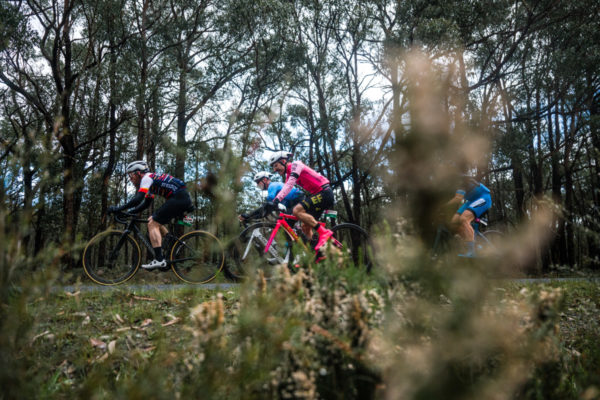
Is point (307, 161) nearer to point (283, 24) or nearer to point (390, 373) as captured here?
point (283, 24)

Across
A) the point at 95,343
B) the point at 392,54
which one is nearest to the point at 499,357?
the point at 95,343

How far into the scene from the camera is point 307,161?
2011 cm

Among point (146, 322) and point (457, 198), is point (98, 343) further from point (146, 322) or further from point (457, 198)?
point (457, 198)

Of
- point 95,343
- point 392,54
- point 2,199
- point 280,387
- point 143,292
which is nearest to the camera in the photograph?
point 280,387

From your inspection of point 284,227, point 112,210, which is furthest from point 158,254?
point 284,227

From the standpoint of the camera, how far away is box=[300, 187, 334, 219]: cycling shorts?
637 cm

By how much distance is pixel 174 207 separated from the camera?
21.9 feet

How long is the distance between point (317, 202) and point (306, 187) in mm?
331

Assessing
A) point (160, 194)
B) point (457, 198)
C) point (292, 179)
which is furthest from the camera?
point (160, 194)

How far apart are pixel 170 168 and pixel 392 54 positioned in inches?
367

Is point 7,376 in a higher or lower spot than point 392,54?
lower

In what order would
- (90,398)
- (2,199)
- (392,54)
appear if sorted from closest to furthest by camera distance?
1. (90,398)
2. (2,199)
3. (392,54)

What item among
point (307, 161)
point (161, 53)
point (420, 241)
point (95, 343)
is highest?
point (161, 53)

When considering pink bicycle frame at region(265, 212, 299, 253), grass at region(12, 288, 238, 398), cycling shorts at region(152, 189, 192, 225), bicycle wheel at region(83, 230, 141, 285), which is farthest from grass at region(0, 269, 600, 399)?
bicycle wheel at region(83, 230, 141, 285)
